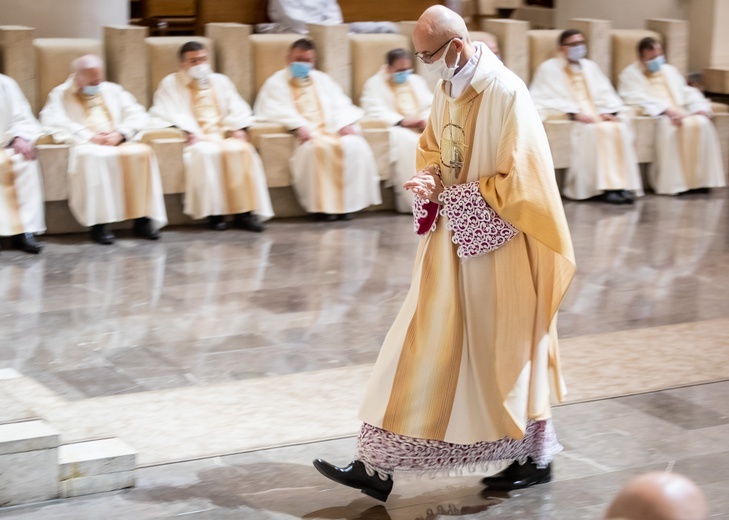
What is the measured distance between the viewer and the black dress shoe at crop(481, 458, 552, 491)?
3.59 meters

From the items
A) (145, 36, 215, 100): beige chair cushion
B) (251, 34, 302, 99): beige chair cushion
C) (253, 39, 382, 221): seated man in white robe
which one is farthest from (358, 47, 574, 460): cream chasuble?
(251, 34, 302, 99): beige chair cushion

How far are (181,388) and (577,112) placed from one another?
18.6 ft

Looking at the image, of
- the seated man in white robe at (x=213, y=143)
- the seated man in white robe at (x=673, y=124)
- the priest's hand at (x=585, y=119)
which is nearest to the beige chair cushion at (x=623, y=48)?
the seated man in white robe at (x=673, y=124)

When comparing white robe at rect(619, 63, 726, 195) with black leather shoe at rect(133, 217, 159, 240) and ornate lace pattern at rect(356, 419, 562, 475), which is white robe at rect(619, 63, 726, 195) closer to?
black leather shoe at rect(133, 217, 159, 240)

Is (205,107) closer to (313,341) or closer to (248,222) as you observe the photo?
(248,222)

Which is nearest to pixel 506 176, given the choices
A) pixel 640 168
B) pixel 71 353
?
pixel 71 353

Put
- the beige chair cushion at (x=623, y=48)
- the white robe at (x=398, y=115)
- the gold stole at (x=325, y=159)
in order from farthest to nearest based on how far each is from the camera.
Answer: the beige chair cushion at (x=623, y=48) → the white robe at (x=398, y=115) → the gold stole at (x=325, y=159)

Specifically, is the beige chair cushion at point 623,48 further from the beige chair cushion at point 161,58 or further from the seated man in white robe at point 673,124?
the beige chair cushion at point 161,58

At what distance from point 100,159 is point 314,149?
159cm

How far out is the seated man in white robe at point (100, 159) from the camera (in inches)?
291

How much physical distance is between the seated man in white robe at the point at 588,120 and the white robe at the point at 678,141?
12.0 inches

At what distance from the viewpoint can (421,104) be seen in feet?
29.1

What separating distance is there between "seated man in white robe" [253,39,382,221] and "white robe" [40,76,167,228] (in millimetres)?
1111

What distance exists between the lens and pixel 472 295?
3379 millimetres
